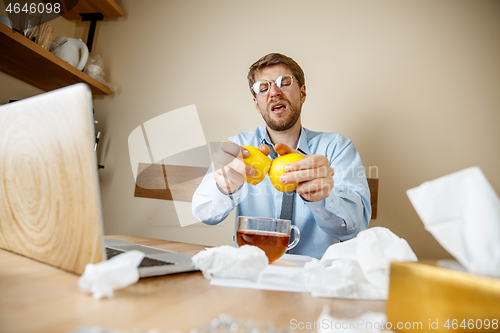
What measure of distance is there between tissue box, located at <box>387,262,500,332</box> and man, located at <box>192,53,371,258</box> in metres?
0.42

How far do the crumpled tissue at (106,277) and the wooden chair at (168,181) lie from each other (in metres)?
1.29

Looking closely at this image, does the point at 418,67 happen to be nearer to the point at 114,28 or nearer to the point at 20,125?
the point at 20,125

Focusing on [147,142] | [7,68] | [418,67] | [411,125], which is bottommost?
[147,142]

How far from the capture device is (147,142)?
183 cm

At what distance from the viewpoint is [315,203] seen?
35.8 inches

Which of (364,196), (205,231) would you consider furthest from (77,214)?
(205,231)

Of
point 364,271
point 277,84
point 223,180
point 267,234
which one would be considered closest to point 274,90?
point 277,84

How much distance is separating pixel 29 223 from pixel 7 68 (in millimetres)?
1344

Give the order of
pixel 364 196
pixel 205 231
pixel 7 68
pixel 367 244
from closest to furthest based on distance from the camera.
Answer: pixel 367 244 < pixel 364 196 < pixel 7 68 < pixel 205 231

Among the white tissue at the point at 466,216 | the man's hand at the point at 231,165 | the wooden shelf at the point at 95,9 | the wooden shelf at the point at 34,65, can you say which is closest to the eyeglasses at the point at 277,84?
the man's hand at the point at 231,165

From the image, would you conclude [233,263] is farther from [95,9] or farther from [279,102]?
[95,9]

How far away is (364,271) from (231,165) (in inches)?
17.8

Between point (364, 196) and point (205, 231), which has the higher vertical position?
point (364, 196)

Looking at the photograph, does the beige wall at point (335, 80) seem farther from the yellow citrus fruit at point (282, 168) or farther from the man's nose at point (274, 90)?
the yellow citrus fruit at point (282, 168)
